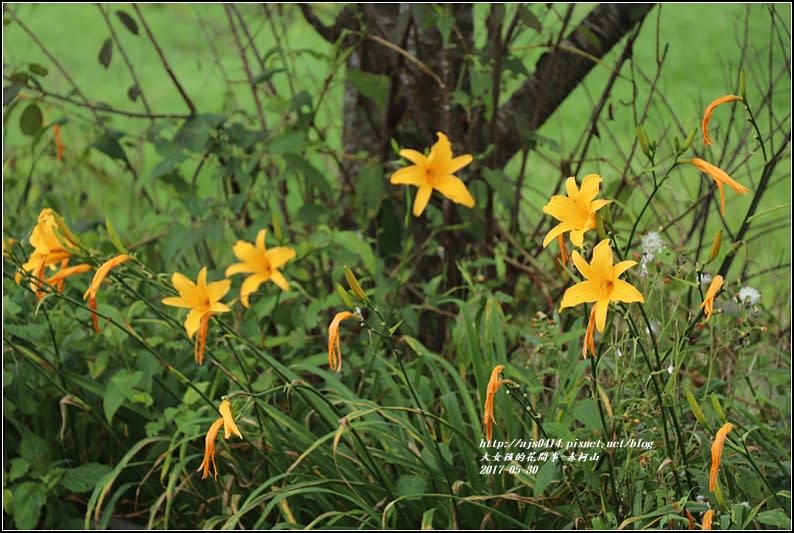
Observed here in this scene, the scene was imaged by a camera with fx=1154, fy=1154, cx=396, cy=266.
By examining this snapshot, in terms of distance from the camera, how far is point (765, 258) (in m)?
3.23

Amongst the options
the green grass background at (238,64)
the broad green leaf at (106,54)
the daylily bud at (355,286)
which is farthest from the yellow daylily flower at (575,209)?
the green grass background at (238,64)

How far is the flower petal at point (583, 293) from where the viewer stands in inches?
64.5

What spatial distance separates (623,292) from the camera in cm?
161

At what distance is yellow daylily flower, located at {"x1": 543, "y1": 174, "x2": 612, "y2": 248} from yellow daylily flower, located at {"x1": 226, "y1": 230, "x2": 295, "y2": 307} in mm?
813

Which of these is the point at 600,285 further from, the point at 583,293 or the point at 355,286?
the point at 355,286

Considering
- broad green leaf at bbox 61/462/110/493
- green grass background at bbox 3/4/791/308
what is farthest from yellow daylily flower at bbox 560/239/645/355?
green grass background at bbox 3/4/791/308

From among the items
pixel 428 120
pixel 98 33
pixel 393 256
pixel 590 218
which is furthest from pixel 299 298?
pixel 98 33

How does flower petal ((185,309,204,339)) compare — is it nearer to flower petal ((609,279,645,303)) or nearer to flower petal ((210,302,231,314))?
flower petal ((210,302,231,314))

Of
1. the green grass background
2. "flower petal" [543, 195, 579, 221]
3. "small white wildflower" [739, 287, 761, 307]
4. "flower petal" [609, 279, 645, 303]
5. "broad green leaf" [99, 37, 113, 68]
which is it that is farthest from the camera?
the green grass background

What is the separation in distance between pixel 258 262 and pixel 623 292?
1.01 metres

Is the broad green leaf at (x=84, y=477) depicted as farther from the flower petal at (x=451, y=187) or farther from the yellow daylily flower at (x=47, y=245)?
the flower petal at (x=451, y=187)

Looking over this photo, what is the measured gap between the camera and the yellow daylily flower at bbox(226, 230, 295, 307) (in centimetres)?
238

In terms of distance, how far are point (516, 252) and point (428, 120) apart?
0.42 meters

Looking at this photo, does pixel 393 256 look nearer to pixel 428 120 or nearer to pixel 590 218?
pixel 428 120
